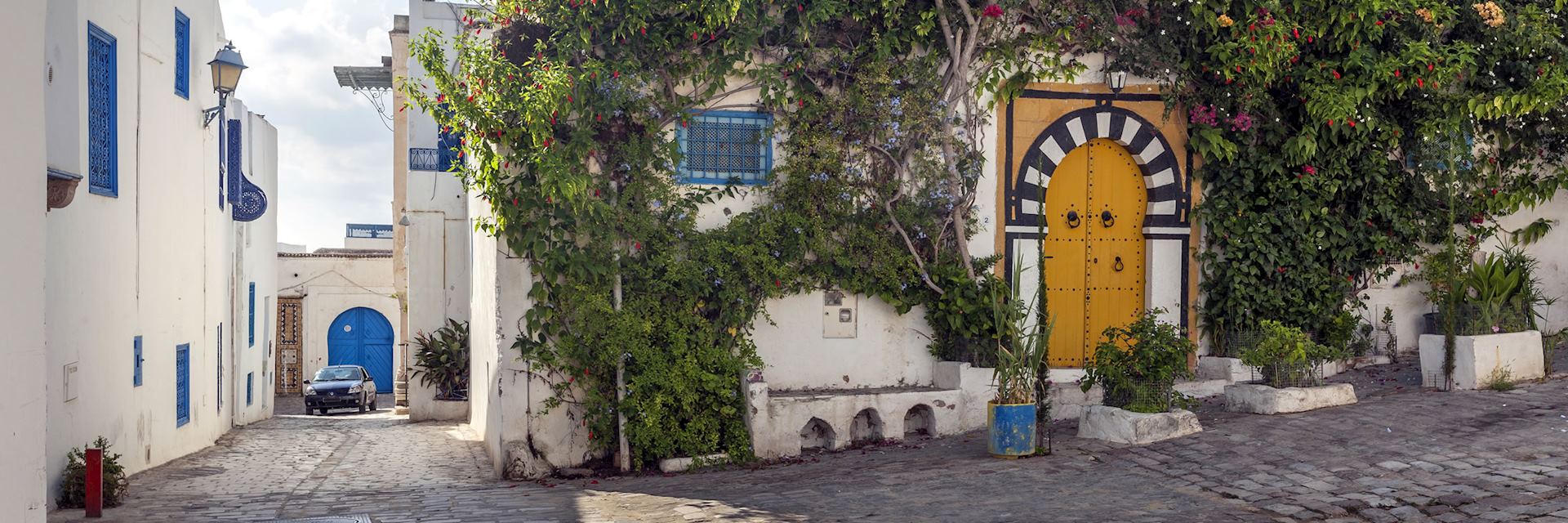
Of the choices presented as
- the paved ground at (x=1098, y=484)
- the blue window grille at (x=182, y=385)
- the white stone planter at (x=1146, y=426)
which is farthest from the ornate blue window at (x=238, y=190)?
the white stone planter at (x=1146, y=426)

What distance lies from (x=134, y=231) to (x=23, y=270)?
641 centimetres

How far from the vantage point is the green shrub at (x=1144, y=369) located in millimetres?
9008

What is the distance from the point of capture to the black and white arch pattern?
10875 mm

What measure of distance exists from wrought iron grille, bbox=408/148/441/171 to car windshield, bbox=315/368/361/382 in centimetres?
865

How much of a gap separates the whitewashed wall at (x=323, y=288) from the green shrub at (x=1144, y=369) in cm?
2625

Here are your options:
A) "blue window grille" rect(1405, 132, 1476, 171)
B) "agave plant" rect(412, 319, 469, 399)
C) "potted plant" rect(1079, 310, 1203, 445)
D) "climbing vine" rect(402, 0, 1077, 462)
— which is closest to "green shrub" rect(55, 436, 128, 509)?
"climbing vine" rect(402, 0, 1077, 462)

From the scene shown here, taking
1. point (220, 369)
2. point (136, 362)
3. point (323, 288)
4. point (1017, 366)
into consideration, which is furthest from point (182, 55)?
point (323, 288)

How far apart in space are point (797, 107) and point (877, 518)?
4.25m

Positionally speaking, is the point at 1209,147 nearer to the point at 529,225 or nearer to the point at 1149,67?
the point at 1149,67

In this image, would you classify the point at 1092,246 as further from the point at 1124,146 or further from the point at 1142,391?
the point at 1142,391

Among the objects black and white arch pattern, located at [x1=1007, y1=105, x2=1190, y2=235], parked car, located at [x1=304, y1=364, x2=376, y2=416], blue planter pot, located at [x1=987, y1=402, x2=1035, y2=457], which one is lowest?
parked car, located at [x1=304, y1=364, x2=376, y2=416]

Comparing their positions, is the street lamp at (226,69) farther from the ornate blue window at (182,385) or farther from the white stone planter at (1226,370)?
the white stone planter at (1226,370)

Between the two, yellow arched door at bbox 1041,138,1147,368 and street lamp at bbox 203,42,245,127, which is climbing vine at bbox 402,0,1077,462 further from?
street lamp at bbox 203,42,245,127

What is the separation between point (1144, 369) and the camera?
29.7 ft
